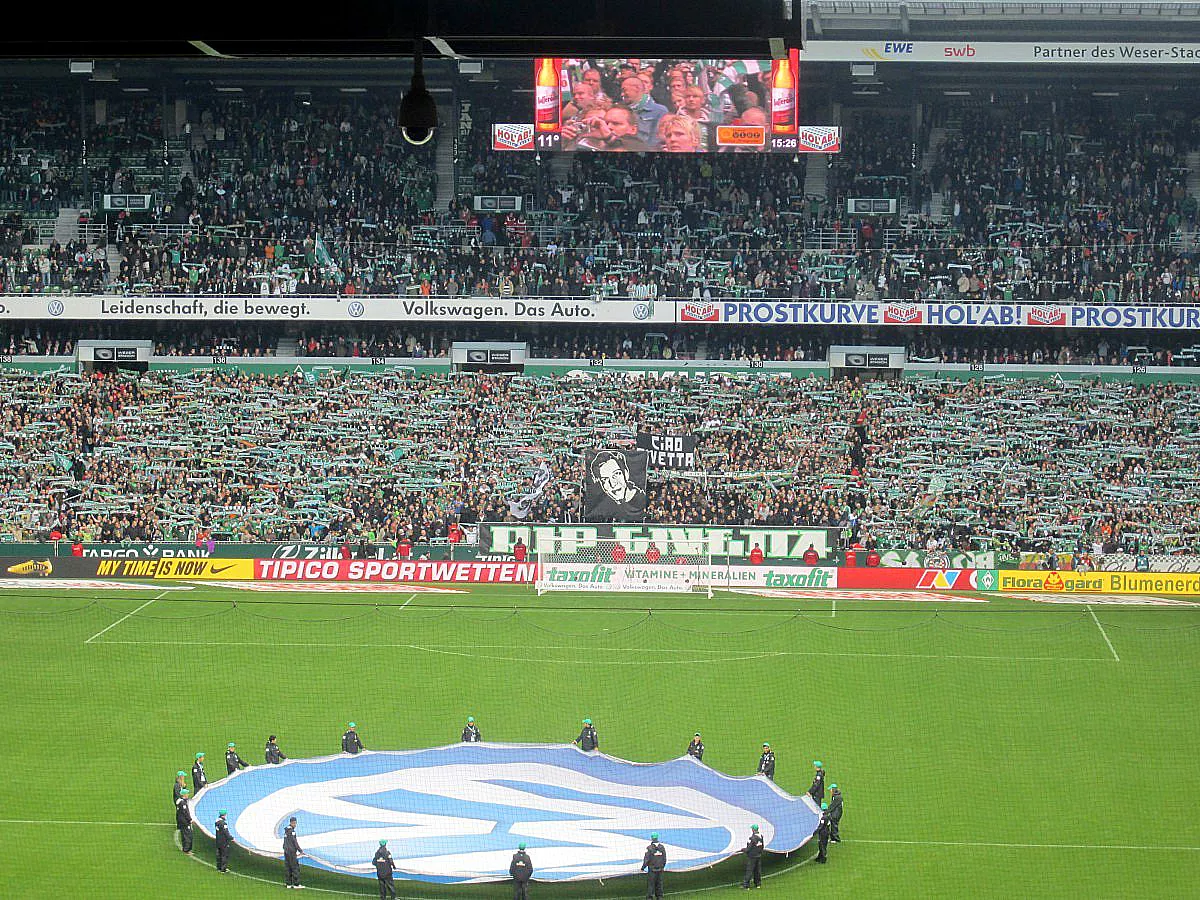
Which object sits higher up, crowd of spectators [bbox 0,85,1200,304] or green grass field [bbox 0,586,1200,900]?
crowd of spectators [bbox 0,85,1200,304]

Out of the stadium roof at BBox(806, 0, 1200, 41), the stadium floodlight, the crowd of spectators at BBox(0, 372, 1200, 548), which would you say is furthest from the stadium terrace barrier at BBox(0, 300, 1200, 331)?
the stadium floodlight

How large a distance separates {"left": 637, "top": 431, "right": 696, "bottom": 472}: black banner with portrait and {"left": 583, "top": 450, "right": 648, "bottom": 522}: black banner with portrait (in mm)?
1312

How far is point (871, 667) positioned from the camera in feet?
104

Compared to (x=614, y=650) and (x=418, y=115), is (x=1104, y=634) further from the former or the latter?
(x=418, y=115)

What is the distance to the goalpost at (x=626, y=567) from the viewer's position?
126 ft

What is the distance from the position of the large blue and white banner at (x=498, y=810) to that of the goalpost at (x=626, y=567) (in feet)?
44.5

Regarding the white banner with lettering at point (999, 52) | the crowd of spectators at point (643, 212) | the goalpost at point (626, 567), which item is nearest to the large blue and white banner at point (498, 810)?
the goalpost at point (626, 567)

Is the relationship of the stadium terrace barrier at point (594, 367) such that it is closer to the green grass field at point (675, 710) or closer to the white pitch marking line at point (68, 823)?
the green grass field at point (675, 710)

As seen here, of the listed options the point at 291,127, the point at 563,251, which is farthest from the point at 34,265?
the point at 563,251

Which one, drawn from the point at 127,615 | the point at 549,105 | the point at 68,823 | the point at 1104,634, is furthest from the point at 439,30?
the point at 549,105

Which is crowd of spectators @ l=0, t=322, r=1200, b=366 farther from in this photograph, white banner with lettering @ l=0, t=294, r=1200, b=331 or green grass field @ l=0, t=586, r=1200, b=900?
green grass field @ l=0, t=586, r=1200, b=900

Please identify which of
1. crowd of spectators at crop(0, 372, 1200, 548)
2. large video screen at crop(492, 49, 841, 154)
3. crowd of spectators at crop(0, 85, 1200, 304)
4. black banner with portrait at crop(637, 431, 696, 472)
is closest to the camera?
crowd of spectators at crop(0, 372, 1200, 548)

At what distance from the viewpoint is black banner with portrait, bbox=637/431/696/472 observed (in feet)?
143

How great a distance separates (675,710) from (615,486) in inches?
554
